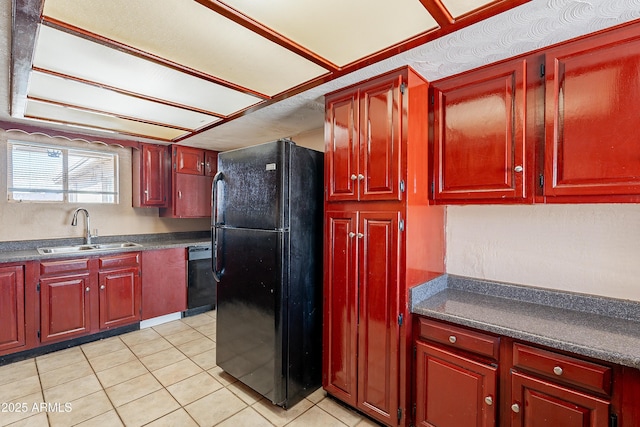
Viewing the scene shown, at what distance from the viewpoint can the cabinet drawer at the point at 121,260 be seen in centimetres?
308

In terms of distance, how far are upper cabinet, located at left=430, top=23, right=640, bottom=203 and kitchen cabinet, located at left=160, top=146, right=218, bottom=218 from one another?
3.26 m

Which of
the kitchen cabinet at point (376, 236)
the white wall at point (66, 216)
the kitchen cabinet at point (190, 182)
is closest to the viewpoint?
the kitchen cabinet at point (376, 236)

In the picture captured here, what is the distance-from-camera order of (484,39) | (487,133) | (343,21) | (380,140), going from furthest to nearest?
(380,140)
(487,133)
(484,39)
(343,21)

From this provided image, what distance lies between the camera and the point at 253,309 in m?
2.16

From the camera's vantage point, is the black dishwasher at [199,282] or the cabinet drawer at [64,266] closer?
the cabinet drawer at [64,266]

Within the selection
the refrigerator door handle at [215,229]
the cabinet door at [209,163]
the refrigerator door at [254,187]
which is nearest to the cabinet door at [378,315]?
the refrigerator door at [254,187]

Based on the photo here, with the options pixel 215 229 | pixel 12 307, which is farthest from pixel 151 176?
Answer: pixel 215 229

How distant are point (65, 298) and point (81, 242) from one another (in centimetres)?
83

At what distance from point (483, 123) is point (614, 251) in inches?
38.0

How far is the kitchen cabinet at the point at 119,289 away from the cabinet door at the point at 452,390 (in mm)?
3046

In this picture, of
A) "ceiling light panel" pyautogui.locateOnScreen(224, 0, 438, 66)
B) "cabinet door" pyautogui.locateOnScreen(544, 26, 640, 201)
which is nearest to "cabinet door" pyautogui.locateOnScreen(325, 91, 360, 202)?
"ceiling light panel" pyautogui.locateOnScreen(224, 0, 438, 66)

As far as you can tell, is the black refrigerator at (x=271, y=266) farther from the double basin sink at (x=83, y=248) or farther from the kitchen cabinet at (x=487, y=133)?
the double basin sink at (x=83, y=248)

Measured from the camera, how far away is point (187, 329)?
341 centimetres

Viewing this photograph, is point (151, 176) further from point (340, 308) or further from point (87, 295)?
point (340, 308)
